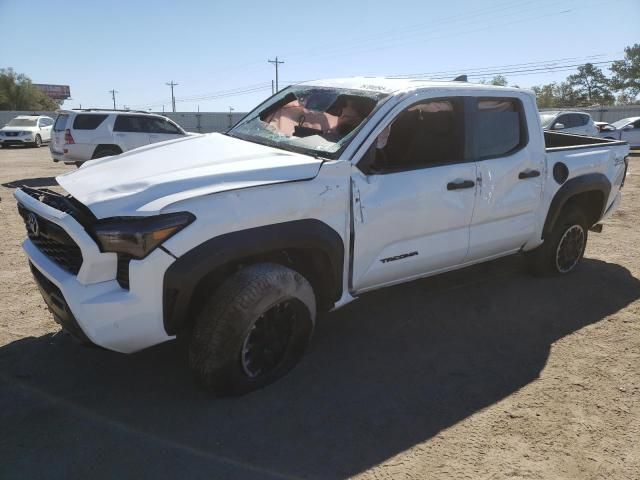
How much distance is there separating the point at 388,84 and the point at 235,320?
2111mm

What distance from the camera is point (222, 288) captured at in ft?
9.11

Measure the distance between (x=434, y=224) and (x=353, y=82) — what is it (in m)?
1.30

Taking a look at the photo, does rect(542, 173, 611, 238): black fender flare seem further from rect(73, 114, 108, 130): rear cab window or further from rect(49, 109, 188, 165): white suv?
rect(73, 114, 108, 130): rear cab window

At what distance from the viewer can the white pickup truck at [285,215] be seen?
8.34 ft

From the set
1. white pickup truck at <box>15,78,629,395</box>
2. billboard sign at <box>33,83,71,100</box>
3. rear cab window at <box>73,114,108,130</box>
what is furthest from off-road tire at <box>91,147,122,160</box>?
billboard sign at <box>33,83,71,100</box>

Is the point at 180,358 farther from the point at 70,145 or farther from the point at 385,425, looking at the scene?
the point at 70,145

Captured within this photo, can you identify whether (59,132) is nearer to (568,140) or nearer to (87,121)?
(87,121)

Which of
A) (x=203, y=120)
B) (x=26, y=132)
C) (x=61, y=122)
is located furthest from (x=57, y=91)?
(x=61, y=122)

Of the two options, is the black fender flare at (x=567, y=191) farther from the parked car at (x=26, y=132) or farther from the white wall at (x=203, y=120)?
the white wall at (x=203, y=120)

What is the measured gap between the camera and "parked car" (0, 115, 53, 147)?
2352cm

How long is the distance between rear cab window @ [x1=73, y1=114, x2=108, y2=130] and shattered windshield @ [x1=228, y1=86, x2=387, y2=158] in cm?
1004

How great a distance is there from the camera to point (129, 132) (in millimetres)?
13148

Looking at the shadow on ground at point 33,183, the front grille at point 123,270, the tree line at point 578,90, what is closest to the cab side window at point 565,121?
the shadow on ground at point 33,183

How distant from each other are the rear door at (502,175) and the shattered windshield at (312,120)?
0.95 meters
